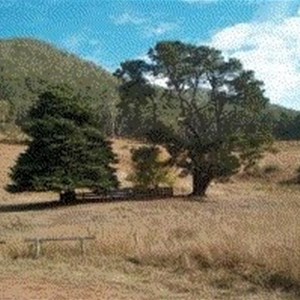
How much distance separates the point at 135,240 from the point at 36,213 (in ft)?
77.9

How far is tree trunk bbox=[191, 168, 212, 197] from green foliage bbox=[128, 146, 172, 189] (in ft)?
8.08

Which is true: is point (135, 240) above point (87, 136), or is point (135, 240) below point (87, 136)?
below

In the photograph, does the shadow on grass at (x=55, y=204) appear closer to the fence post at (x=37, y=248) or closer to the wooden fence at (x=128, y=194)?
the wooden fence at (x=128, y=194)

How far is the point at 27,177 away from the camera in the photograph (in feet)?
161

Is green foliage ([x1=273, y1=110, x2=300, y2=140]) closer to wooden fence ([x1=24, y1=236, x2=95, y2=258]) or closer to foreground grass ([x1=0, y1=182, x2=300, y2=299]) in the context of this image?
foreground grass ([x1=0, y1=182, x2=300, y2=299])

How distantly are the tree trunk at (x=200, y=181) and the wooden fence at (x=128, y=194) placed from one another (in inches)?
68.9

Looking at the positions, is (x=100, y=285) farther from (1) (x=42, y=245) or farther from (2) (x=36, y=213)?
(2) (x=36, y=213)

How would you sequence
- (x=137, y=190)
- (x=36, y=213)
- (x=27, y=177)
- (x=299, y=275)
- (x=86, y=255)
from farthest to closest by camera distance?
1. (x=137, y=190)
2. (x=27, y=177)
3. (x=36, y=213)
4. (x=86, y=255)
5. (x=299, y=275)

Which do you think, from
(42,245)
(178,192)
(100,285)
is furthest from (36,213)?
(100,285)

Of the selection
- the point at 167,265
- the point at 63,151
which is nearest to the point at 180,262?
the point at 167,265

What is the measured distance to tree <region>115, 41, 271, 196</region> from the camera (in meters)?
52.8

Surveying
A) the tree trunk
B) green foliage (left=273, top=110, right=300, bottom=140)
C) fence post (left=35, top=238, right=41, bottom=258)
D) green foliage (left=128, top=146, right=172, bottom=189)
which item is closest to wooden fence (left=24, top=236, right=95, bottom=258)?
fence post (left=35, top=238, right=41, bottom=258)

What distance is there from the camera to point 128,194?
2062 inches

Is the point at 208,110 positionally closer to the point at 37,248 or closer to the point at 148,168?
the point at 148,168
